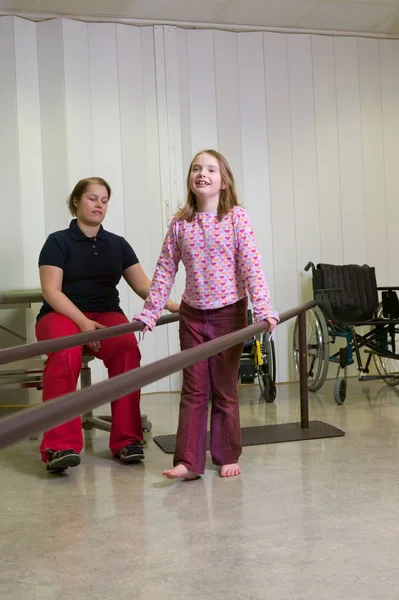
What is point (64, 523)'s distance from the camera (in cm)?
234

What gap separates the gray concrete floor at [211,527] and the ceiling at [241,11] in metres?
2.86

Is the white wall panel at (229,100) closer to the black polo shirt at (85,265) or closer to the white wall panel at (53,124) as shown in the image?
the white wall panel at (53,124)

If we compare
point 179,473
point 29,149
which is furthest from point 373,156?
point 179,473

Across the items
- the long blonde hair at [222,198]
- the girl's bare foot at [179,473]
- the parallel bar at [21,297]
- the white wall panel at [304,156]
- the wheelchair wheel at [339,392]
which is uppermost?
the white wall panel at [304,156]

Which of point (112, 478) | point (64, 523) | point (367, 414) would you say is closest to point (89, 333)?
point (64, 523)

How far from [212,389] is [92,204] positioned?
1.00m

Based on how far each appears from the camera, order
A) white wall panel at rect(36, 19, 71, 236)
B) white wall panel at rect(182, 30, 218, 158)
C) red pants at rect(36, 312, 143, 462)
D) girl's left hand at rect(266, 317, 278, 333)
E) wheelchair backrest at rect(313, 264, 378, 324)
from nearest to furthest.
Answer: girl's left hand at rect(266, 317, 278, 333) → red pants at rect(36, 312, 143, 462) → wheelchair backrest at rect(313, 264, 378, 324) → white wall panel at rect(36, 19, 71, 236) → white wall panel at rect(182, 30, 218, 158)

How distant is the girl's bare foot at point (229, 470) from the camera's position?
2898 millimetres

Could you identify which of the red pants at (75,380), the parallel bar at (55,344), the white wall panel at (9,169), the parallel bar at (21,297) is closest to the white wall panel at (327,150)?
the white wall panel at (9,169)

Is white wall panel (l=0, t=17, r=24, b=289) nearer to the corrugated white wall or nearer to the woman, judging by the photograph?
the corrugated white wall

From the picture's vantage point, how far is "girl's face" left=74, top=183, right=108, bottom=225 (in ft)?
11.4

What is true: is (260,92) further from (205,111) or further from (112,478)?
(112,478)

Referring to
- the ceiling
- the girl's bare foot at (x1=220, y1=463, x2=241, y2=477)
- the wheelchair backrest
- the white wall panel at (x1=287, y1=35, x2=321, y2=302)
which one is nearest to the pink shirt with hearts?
the girl's bare foot at (x1=220, y1=463, x2=241, y2=477)

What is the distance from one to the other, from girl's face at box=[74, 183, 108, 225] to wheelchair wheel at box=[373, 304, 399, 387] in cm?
209
